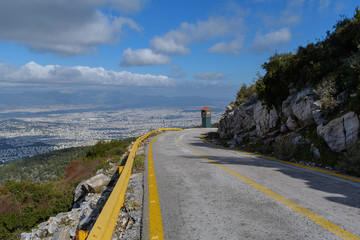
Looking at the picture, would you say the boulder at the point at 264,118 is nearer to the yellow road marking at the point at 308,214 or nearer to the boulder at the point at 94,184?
the yellow road marking at the point at 308,214

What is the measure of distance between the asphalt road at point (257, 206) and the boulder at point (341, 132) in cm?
225

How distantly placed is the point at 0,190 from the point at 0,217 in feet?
15.4

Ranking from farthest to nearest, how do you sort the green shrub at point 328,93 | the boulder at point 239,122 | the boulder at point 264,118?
1. the boulder at point 239,122
2. the boulder at point 264,118
3. the green shrub at point 328,93

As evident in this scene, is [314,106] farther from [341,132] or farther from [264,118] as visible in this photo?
[264,118]

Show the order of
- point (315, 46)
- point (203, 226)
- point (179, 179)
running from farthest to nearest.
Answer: point (315, 46)
point (179, 179)
point (203, 226)

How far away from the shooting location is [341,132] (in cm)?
866

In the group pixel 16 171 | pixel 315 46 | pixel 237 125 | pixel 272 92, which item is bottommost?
pixel 16 171

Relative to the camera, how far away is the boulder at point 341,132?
825cm

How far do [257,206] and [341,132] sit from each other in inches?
251

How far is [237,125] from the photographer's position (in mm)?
20547

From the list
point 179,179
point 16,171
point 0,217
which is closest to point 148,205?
point 179,179

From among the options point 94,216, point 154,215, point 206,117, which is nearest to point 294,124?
point 154,215

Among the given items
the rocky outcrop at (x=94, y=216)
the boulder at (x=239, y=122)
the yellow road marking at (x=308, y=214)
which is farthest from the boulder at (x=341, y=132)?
the boulder at (x=239, y=122)

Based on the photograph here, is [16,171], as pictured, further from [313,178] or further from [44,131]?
[44,131]
